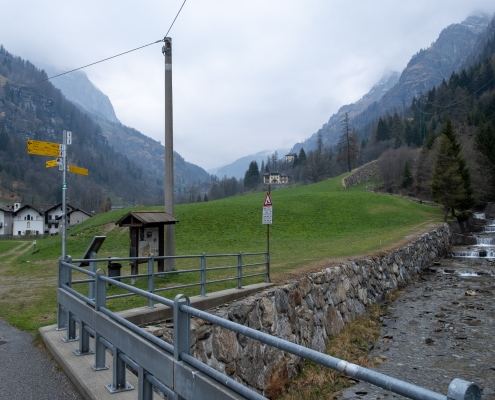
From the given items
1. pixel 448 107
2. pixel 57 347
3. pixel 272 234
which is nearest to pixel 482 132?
pixel 272 234

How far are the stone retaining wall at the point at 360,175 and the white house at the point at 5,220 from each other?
7490cm

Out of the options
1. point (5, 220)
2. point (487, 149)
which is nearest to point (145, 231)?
point (487, 149)

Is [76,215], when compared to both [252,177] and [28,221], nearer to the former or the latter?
[28,221]

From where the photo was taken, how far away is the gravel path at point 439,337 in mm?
9766

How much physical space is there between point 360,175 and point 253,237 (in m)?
56.1

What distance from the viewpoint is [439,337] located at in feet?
41.4

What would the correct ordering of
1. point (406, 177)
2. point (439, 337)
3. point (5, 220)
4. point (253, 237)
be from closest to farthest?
point (439, 337) < point (253, 237) < point (406, 177) < point (5, 220)

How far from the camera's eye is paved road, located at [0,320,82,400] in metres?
5.04

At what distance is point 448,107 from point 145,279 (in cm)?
11413

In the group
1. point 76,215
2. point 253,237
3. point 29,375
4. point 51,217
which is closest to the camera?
point 29,375

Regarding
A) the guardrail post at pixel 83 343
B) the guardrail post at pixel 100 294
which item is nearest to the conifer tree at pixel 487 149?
the guardrail post at pixel 83 343

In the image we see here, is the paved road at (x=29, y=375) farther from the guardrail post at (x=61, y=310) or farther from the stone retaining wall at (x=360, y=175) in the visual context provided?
the stone retaining wall at (x=360, y=175)

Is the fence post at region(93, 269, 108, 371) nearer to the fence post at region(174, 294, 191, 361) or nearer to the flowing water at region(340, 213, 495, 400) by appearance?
the fence post at region(174, 294, 191, 361)


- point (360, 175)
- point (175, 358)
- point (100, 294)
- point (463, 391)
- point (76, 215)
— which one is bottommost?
point (175, 358)
